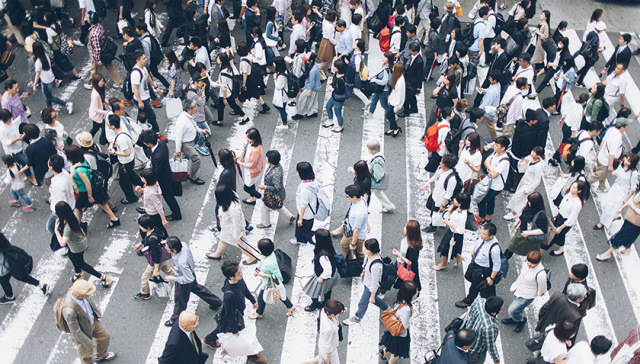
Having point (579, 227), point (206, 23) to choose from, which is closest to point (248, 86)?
point (206, 23)

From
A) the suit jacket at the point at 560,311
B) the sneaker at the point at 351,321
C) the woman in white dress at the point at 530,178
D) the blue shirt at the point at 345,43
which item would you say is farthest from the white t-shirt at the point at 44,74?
the suit jacket at the point at 560,311

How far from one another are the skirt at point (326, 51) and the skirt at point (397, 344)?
8067mm

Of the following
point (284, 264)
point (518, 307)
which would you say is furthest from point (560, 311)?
point (284, 264)

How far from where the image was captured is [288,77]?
40.1 feet

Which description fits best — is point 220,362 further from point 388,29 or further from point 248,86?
point 388,29

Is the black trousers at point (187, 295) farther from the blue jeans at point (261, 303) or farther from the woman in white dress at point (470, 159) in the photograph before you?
the woman in white dress at point (470, 159)

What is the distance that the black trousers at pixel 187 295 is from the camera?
8602 mm

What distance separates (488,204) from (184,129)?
219 inches

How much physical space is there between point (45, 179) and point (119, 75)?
460 cm

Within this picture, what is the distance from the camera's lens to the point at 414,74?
13086mm

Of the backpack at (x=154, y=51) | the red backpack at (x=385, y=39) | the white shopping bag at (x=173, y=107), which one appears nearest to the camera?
the white shopping bag at (x=173, y=107)

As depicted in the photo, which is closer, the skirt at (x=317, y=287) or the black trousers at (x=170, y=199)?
the skirt at (x=317, y=287)

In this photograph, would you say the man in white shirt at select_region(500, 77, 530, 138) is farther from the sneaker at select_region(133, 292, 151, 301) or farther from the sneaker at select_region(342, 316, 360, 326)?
the sneaker at select_region(133, 292, 151, 301)

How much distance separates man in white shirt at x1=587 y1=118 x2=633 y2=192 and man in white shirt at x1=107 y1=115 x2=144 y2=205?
331 inches
